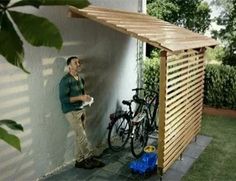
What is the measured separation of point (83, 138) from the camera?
7273 mm

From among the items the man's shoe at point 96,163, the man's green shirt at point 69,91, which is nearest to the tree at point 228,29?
the man's shoe at point 96,163

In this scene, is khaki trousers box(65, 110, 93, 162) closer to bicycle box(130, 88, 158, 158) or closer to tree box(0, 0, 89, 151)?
bicycle box(130, 88, 158, 158)

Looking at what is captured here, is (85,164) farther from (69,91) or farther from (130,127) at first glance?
(69,91)

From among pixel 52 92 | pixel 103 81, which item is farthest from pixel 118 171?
pixel 103 81

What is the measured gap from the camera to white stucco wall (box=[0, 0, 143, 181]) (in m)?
5.98

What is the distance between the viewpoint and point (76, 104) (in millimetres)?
6992

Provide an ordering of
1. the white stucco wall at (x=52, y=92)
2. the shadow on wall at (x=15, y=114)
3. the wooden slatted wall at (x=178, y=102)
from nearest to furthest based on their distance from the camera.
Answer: the shadow on wall at (x=15, y=114) < the white stucco wall at (x=52, y=92) < the wooden slatted wall at (x=178, y=102)

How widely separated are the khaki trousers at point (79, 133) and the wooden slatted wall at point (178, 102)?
1.52 metres

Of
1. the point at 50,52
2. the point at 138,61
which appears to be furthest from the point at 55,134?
the point at 138,61

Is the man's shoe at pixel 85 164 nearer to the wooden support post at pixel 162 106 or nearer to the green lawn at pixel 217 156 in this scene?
the wooden support post at pixel 162 106

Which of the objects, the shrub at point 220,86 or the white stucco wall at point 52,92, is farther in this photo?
the shrub at point 220,86

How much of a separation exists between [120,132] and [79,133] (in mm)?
1574

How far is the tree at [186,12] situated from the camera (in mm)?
21709

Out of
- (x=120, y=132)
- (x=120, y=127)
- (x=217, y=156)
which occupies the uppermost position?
(x=120, y=127)
